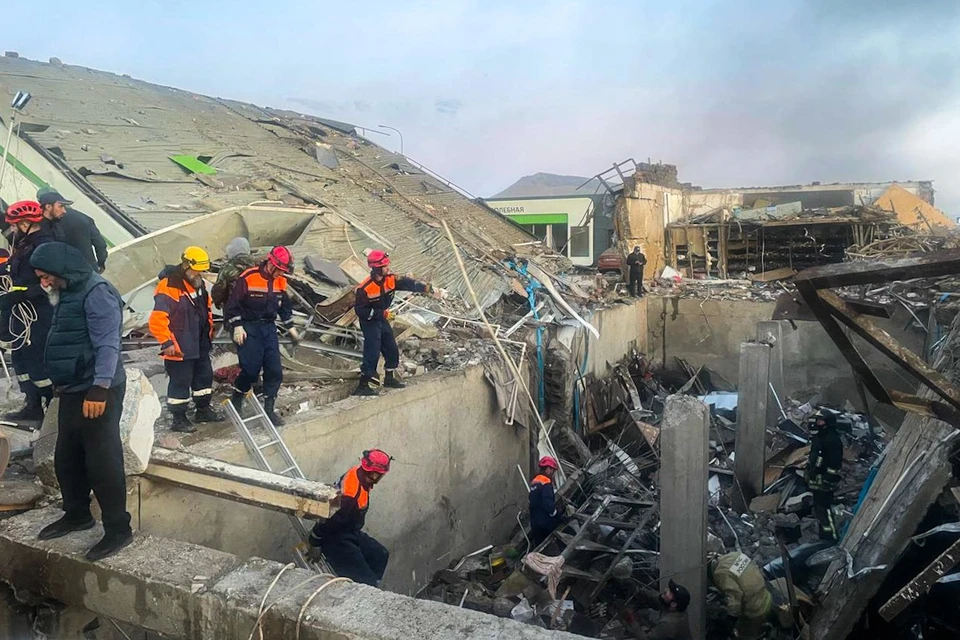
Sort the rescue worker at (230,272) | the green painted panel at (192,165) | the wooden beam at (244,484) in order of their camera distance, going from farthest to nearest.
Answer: the green painted panel at (192,165) → the rescue worker at (230,272) → the wooden beam at (244,484)

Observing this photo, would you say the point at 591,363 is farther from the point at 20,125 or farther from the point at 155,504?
the point at 20,125

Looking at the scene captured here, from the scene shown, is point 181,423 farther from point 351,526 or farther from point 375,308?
point 375,308

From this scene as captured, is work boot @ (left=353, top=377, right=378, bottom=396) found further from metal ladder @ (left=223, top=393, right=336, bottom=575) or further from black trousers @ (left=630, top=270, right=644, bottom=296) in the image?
black trousers @ (left=630, top=270, right=644, bottom=296)

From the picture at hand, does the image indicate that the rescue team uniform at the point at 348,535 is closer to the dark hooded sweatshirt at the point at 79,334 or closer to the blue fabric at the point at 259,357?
the blue fabric at the point at 259,357

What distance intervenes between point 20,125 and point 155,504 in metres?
10.0

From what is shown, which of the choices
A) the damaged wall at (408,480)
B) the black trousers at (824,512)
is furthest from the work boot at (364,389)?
the black trousers at (824,512)

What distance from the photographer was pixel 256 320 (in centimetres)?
491

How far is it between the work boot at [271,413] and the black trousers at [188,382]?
0.43m

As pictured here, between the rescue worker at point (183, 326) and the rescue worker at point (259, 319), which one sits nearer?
the rescue worker at point (183, 326)

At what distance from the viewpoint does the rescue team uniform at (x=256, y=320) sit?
15.9 feet

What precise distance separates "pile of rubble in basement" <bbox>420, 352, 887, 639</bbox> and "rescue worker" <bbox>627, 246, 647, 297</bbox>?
9.16ft

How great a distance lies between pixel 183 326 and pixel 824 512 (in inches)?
277

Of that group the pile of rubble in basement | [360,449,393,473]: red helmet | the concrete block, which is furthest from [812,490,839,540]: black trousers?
the concrete block

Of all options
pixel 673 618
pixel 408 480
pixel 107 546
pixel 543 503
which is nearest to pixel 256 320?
pixel 107 546
